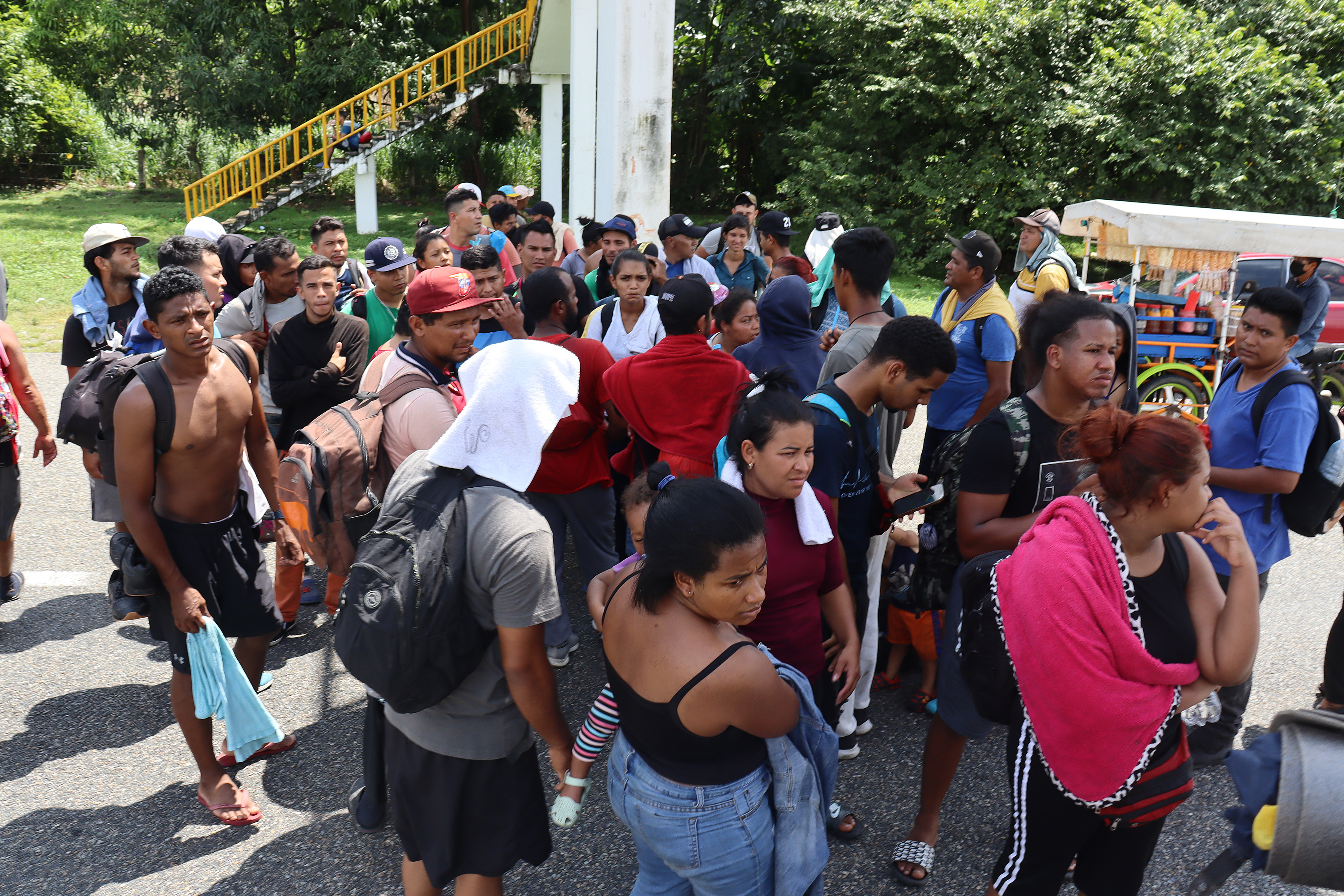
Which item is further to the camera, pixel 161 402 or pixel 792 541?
pixel 161 402

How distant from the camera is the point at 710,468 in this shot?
386 cm

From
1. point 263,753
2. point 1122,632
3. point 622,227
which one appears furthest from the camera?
point 622,227

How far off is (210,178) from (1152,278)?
17189mm

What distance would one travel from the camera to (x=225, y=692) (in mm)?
3281

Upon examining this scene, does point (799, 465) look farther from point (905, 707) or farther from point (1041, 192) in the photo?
point (1041, 192)

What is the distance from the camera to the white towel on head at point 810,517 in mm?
2744

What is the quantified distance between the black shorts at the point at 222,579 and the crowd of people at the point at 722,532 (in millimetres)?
13

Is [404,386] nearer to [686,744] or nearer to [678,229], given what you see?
[686,744]

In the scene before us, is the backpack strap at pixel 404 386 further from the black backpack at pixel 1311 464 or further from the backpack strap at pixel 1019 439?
the black backpack at pixel 1311 464

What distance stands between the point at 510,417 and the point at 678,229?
16.9ft

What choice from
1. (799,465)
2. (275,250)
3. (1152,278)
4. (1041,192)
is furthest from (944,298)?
(1041,192)

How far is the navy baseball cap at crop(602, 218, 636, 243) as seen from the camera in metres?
7.08

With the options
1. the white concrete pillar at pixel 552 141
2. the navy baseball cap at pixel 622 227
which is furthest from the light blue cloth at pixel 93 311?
the white concrete pillar at pixel 552 141

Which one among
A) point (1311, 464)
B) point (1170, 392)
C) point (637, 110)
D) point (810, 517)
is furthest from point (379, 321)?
point (1170, 392)
